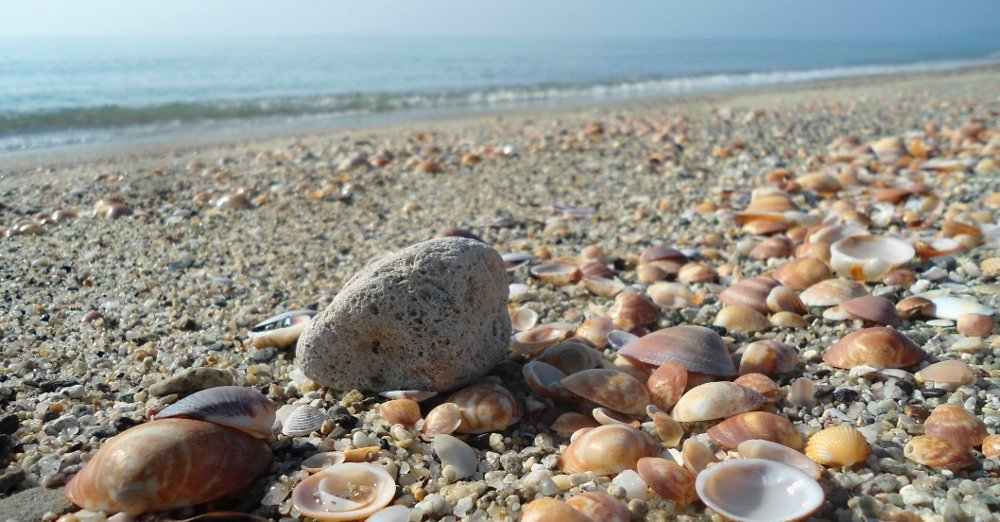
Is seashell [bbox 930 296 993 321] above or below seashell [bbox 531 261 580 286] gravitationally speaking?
above

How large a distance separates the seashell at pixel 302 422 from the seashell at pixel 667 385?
3.51 feet

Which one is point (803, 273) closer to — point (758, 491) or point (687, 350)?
point (687, 350)

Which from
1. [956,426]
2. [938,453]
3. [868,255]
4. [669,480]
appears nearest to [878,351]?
[956,426]

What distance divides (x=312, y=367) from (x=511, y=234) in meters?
2.40

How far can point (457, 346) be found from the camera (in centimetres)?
228

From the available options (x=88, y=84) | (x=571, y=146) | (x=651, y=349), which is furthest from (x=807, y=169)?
(x=88, y=84)

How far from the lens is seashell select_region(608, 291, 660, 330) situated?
2.92 meters

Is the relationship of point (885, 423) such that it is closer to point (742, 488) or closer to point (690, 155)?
point (742, 488)

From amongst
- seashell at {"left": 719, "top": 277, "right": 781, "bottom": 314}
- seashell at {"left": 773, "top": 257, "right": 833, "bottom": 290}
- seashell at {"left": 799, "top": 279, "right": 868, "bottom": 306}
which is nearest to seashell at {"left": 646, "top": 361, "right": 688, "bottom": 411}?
seashell at {"left": 719, "top": 277, "right": 781, "bottom": 314}

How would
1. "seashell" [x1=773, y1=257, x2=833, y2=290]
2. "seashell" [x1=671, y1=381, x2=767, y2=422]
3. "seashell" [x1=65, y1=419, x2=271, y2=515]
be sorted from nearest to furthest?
"seashell" [x1=65, y1=419, x2=271, y2=515] → "seashell" [x1=671, y1=381, x2=767, y2=422] → "seashell" [x1=773, y1=257, x2=833, y2=290]

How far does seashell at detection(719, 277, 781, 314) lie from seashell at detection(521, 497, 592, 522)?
5.62ft

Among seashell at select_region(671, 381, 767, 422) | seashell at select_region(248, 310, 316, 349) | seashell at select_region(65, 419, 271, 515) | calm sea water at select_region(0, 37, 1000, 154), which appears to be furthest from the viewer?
calm sea water at select_region(0, 37, 1000, 154)

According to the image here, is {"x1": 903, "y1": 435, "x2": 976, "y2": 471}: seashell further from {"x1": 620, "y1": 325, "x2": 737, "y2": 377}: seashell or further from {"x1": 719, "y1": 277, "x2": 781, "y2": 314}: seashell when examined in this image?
{"x1": 719, "y1": 277, "x2": 781, "y2": 314}: seashell

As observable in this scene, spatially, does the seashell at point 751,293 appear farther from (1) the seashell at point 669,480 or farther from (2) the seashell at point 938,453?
(1) the seashell at point 669,480
